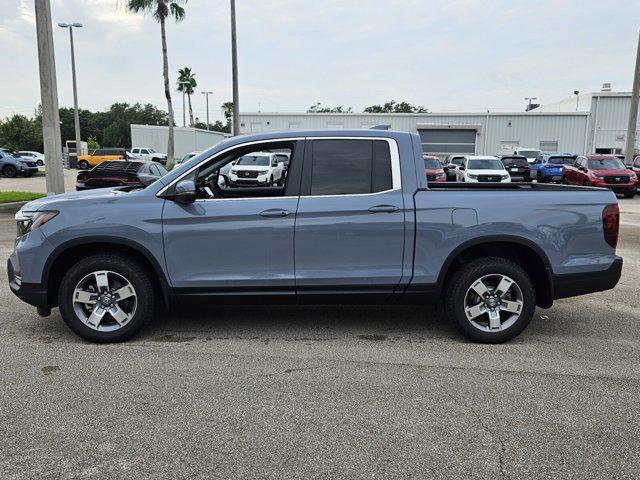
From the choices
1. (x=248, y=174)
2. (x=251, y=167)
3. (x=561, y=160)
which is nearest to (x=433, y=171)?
(x=561, y=160)

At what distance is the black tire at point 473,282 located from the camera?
4.68m

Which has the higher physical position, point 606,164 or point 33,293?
point 606,164

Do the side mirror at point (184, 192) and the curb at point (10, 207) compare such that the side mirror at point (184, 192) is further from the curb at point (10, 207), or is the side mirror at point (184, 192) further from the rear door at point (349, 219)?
the curb at point (10, 207)

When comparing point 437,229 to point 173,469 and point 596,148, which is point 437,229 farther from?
point 596,148

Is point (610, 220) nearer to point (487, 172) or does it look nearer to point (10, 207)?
point (10, 207)

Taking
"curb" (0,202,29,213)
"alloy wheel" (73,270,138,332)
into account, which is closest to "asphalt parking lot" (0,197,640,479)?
"alloy wheel" (73,270,138,332)

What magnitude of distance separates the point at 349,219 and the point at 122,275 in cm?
200

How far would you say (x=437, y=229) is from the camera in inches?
181

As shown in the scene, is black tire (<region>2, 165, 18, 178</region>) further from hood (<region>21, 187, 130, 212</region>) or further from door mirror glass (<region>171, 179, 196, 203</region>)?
door mirror glass (<region>171, 179, 196, 203</region>)

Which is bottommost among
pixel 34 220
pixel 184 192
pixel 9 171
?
pixel 9 171

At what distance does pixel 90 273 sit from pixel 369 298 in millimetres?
2411

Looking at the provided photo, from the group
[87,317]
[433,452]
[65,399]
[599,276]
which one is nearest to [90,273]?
[87,317]

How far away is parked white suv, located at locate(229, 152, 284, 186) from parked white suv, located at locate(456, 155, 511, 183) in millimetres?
15454

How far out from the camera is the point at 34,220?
15.4 feet
